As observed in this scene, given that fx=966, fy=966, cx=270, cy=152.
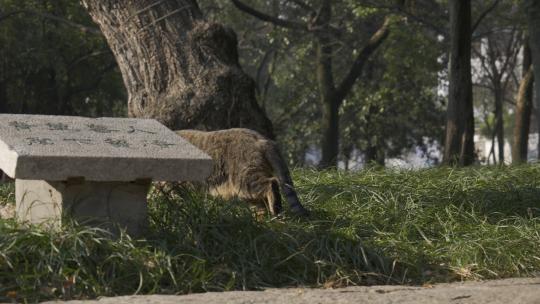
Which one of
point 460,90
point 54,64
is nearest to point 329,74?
point 54,64

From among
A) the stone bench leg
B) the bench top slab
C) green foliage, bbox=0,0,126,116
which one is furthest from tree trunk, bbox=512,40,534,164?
the stone bench leg

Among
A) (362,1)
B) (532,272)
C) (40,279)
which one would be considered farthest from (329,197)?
(362,1)

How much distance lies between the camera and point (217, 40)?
1162 centimetres

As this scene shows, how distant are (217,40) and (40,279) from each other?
19.7 feet

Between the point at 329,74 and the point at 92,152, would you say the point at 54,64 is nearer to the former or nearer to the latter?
the point at 329,74

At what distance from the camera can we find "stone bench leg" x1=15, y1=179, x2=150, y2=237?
22.5ft

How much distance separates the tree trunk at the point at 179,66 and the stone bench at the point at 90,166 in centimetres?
373

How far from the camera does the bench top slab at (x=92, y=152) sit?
6.48 metres

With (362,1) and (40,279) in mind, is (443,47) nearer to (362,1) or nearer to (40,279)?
(362,1)

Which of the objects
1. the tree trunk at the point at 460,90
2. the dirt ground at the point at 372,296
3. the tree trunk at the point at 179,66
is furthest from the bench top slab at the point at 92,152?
the tree trunk at the point at 460,90

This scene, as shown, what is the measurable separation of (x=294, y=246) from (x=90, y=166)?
65.4 inches

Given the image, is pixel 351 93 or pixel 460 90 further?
pixel 351 93

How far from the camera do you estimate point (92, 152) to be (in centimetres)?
673

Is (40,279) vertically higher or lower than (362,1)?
lower
